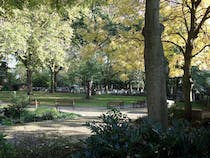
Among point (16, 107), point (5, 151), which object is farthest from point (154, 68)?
point (16, 107)

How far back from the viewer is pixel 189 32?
14.8m

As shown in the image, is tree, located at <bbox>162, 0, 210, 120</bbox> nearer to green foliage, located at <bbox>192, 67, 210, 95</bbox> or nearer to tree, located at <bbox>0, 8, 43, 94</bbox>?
tree, located at <bbox>0, 8, 43, 94</bbox>

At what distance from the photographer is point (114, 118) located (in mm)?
5254

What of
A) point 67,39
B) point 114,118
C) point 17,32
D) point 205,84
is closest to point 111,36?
point 17,32

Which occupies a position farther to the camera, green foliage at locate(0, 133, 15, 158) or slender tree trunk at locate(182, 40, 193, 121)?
slender tree trunk at locate(182, 40, 193, 121)

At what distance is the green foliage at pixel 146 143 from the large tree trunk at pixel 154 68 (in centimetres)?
231

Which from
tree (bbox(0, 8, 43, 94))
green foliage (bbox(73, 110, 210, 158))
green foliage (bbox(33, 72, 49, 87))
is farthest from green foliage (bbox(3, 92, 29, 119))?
green foliage (bbox(33, 72, 49, 87))

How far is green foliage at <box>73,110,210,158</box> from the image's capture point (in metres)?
4.50

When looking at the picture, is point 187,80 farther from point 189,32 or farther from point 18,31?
point 18,31

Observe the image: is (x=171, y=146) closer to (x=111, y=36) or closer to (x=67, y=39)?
(x=111, y=36)

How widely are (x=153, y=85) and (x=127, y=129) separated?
101 inches

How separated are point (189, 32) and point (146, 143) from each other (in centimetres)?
1101

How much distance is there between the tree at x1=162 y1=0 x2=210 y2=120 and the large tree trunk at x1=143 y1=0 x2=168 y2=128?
23.8ft

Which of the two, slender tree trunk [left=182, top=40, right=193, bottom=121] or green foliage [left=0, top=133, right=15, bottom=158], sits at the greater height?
slender tree trunk [left=182, top=40, right=193, bottom=121]
